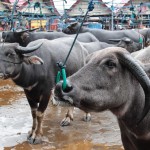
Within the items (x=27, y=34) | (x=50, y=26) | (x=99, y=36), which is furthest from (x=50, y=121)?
(x=50, y=26)

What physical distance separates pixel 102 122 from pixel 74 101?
3.88 m

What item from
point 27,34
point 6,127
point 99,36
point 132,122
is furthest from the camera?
point 99,36

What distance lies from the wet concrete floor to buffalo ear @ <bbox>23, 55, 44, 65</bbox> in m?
1.21

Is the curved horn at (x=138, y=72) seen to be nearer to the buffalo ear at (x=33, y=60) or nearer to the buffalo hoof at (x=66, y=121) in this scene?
the buffalo ear at (x=33, y=60)

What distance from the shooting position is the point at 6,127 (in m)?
6.03

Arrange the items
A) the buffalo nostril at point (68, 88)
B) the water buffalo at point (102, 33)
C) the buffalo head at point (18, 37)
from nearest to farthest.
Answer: the buffalo nostril at point (68, 88) < the buffalo head at point (18, 37) < the water buffalo at point (102, 33)

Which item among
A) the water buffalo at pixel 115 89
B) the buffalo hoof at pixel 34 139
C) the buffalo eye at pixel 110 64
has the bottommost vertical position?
the buffalo hoof at pixel 34 139

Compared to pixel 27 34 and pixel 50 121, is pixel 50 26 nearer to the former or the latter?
pixel 27 34

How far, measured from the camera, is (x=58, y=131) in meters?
5.79

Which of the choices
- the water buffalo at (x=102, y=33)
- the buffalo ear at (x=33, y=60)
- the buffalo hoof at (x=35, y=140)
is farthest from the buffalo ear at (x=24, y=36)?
the buffalo hoof at (x=35, y=140)

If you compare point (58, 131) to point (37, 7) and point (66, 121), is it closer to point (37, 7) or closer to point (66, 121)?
point (66, 121)

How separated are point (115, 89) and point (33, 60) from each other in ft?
8.41

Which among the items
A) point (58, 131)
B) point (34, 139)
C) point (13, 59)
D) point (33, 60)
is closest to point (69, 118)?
point (58, 131)

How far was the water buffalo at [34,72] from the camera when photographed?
4.95 m
